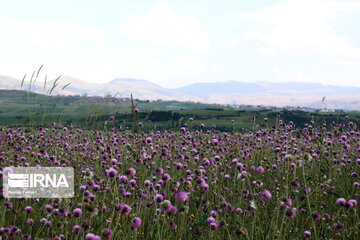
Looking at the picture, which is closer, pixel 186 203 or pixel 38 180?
pixel 186 203

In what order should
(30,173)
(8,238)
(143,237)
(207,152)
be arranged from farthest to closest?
(207,152)
(30,173)
(143,237)
(8,238)

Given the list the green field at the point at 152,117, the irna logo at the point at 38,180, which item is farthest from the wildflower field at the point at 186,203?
the green field at the point at 152,117

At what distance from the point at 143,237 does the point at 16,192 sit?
176cm

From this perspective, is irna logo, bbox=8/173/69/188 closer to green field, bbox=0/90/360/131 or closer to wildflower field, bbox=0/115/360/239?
wildflower field, bbox=0/115/360/239

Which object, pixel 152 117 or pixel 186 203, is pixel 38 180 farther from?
pixel 152 117

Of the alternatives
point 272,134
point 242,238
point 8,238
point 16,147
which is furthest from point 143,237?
→ point 272,134

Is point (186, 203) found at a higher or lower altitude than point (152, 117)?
higher

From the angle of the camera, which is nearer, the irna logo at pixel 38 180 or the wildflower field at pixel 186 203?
the wildflower field at pixel 186 203

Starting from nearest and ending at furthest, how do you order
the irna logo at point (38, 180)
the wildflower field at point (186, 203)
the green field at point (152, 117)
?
the wildflower field at point (186, 203), the irna logo at point (38, 180), the green field at point (152, 117)

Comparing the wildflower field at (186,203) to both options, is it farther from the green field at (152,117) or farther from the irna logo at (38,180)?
the green field at (152,117)

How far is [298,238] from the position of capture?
418 cm

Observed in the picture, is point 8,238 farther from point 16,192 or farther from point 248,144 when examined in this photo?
point 248,144

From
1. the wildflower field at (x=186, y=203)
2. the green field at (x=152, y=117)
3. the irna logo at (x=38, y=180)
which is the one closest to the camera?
the wildflower field at (x=186, y=203)

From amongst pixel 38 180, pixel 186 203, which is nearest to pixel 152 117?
pixel 38 180
